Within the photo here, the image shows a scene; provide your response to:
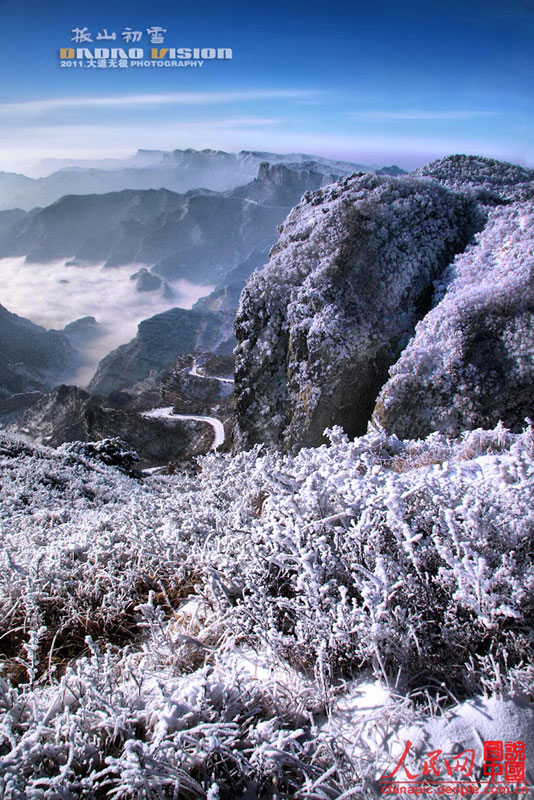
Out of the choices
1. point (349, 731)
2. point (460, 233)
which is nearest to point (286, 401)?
point (460, 233)

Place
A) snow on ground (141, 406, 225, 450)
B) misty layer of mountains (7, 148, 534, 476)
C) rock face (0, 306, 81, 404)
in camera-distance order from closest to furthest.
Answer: misty layer of mountains (7, 148, 534, 476), snow on ground (141, 406, 225, 450), rock face (0, 306, 81, 404)

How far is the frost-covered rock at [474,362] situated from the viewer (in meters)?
9.73

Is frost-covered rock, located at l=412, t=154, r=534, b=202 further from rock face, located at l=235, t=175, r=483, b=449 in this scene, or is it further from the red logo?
the red logo

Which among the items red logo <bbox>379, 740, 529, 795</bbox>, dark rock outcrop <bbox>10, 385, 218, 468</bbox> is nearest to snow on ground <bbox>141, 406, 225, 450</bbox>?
dark rock outcrop <bbox>10, 385, 218, 468</bbox>

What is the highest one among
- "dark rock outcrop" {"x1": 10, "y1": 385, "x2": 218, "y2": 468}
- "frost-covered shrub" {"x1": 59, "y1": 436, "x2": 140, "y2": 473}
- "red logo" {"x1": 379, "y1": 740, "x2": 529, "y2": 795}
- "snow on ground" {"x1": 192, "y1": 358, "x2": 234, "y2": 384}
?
"red logo" {"x1": 379, "y1": 740, "x2": 529, "y2": 795}

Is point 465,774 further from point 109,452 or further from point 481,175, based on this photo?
point 481,175

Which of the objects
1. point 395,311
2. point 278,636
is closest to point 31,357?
point 395,311

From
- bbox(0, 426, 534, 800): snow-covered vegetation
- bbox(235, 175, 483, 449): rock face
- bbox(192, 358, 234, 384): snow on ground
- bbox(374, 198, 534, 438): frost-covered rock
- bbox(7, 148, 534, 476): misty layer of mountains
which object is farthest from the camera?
bbox(192, 358, 234, 384): snow on ground

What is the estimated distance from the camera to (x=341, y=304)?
531 inches

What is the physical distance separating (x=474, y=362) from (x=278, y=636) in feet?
32.0

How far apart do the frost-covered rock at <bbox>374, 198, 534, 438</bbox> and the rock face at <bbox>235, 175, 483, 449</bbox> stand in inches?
64.8

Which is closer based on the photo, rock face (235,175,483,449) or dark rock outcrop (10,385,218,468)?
rock face (235,175,483,449)

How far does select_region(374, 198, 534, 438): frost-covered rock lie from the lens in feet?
31.9

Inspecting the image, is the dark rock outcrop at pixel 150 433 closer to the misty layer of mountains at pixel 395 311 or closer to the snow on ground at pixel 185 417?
the snow on ground at pixel 185 417
